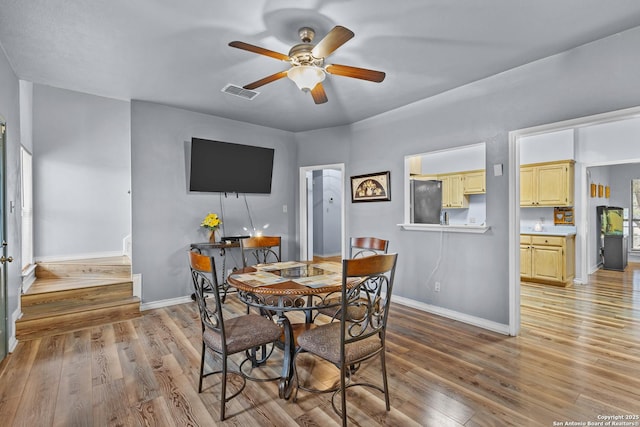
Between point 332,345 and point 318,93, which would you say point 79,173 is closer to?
point 318,93

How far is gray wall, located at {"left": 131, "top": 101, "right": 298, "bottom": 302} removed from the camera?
396 cm

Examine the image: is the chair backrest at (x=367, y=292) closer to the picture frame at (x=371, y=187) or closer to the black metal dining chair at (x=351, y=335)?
the black metal dining chair at (x=351, y=335)

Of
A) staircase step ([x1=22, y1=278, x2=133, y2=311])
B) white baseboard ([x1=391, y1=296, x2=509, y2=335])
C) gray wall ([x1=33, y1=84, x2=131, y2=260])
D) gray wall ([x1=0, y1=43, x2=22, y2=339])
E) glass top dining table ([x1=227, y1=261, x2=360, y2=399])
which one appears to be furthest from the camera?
gray wall ([x1=33, y1=84, x2=131, y2=260])

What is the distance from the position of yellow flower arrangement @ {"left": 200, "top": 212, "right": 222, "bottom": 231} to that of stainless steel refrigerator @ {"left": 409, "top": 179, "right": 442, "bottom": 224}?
2.66 meters

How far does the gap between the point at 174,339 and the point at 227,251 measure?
171 centimetres

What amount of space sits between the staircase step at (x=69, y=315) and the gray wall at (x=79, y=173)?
1.83 meters

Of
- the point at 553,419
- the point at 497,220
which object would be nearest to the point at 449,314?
the point at 497,220

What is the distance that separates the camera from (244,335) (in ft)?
6.56

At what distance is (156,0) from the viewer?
6.61 ft

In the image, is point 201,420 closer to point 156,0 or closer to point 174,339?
point 174,339

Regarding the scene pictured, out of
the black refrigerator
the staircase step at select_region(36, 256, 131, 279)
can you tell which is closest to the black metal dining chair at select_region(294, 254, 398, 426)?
the staircase step at select_region(36, 256, 131, 279)

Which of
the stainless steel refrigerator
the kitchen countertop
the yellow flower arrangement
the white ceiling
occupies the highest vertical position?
the white ceiling

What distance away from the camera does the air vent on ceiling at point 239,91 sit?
3.46 meters

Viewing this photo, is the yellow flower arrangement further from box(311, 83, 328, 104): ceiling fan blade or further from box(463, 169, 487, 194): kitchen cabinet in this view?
box(463, 169, 487, 194): kitchen cabinet
